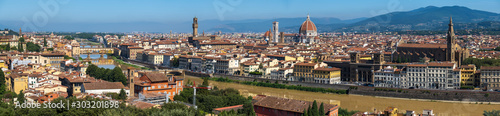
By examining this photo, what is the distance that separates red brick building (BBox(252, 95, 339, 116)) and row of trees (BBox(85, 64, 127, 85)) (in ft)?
25.6

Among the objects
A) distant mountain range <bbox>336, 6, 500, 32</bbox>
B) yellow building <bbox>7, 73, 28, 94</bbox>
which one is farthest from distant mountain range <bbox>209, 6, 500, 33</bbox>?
yellow building <bbox>7, 73, 28, 94</bbox>

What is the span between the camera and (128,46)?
151 ft

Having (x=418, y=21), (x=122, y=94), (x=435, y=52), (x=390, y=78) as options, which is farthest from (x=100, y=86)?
(x=418, y=21)

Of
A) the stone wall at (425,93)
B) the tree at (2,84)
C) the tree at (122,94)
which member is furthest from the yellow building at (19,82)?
the stone wall at (425,93)

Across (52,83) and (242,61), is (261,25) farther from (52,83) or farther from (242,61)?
(52,83)

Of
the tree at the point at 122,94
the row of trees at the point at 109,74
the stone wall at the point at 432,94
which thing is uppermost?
the row of trees at the point at 109,74

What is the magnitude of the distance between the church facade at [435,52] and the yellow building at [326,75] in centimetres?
359

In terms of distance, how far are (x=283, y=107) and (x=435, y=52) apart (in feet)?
51.9

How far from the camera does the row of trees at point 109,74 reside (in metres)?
20.4

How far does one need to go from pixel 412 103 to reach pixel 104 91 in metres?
10.5

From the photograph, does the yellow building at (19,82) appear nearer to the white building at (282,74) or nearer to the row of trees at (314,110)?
the row of trees at (314,110)

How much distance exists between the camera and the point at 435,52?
26.7 metres

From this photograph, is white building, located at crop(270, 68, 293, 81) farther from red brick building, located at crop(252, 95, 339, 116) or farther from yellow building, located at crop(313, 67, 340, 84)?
red brick building, located at crop(252, 95, 339, 116)

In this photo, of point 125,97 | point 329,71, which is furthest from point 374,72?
point 125,97
